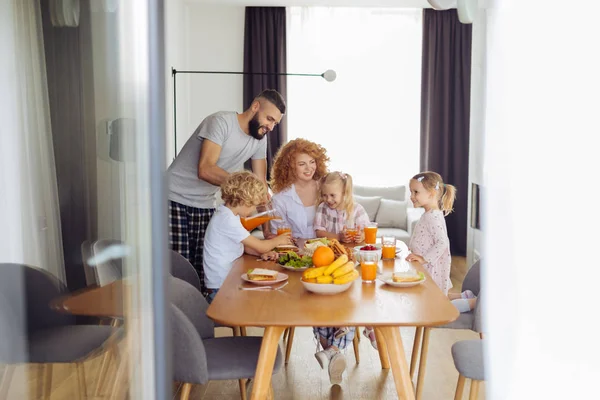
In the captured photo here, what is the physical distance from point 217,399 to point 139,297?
1.90 meters

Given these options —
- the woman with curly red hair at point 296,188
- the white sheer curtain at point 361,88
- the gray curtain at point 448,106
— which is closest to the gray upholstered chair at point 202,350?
the woman with curly red hair at point 296,188

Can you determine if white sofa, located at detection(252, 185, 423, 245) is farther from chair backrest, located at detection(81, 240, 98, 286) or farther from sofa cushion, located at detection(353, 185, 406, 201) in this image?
chair backrest, located at detection(81, 240, 98, 286)

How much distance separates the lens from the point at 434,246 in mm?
2992

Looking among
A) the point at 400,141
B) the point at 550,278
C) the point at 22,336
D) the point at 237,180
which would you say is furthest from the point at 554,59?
the point at 400,141

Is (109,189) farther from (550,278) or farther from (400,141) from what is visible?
(400,141)

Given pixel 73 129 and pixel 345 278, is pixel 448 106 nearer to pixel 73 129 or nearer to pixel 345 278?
pixel 345 278

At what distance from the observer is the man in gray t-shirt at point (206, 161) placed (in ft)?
10.6

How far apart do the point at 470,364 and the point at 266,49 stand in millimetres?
4737

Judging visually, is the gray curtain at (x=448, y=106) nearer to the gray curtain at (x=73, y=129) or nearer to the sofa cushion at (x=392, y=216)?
the sofa cushion at (x=392, y=216)

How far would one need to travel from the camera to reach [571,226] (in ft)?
3.63

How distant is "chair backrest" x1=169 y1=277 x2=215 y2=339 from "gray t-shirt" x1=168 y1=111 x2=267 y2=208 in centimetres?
97

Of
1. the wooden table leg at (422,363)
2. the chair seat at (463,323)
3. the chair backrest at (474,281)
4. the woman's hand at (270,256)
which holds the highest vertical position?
the woman's hand at (270,256)

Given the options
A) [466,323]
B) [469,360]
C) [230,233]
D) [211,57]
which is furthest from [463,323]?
[211,57]

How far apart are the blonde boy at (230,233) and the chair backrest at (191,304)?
317 mm
